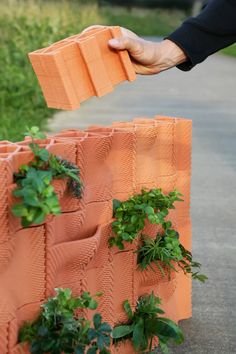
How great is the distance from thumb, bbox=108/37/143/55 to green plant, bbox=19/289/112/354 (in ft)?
3.08

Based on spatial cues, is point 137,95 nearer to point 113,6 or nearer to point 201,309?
point 201,309

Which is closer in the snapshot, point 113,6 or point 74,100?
point 74,100

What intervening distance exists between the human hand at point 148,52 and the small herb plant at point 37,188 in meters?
0.58

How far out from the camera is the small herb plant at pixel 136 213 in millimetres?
3441

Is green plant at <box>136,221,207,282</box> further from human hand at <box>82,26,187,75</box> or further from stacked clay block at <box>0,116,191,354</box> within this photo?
human hand at <box>82,26,187,75</box>

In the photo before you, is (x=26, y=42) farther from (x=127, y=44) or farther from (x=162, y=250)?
(x=127, y=44)

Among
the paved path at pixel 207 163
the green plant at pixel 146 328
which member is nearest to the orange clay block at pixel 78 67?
the green plant at pixel 146 328

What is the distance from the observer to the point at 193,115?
41.4ft

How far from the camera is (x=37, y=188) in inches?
103

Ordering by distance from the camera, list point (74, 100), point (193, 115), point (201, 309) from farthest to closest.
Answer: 1. point (193, 115)
2. point (201, 309)
3. point (74, 100)

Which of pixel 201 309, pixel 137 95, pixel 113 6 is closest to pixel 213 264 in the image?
pixel 201 309

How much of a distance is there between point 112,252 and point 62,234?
46cm

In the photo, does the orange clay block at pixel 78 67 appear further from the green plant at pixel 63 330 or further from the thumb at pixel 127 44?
the green plant at pixel 63 330

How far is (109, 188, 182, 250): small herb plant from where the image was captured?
3.44 meters
